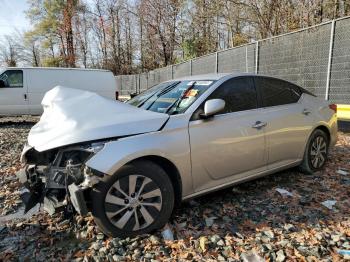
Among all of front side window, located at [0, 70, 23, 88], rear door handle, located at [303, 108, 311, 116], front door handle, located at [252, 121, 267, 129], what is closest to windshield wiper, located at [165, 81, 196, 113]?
front door handle, located at [252, 121, 267, 129]

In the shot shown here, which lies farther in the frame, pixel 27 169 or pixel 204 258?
pixel 27 169

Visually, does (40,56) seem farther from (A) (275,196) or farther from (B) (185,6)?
(A) (275,196)

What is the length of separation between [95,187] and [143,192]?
1.54 ft

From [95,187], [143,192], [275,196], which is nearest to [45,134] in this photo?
[95,187]

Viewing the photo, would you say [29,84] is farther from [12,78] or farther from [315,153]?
[315,153]

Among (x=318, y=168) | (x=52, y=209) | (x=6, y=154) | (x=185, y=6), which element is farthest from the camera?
(x=185, y=6)

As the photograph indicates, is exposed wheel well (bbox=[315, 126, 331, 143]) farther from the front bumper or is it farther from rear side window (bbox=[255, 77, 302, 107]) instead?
the front bumper

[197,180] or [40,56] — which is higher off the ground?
[40,56]

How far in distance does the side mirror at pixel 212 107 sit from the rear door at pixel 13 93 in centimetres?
1056

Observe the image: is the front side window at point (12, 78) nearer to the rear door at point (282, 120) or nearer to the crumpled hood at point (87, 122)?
the crumpled hood at point (87, 122)

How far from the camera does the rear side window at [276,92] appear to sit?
464cm

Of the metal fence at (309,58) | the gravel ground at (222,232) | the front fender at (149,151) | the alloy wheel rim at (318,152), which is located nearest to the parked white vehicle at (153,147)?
the front fender at (149,151)

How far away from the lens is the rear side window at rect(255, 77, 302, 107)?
464cm

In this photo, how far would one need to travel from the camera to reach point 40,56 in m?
46.7
